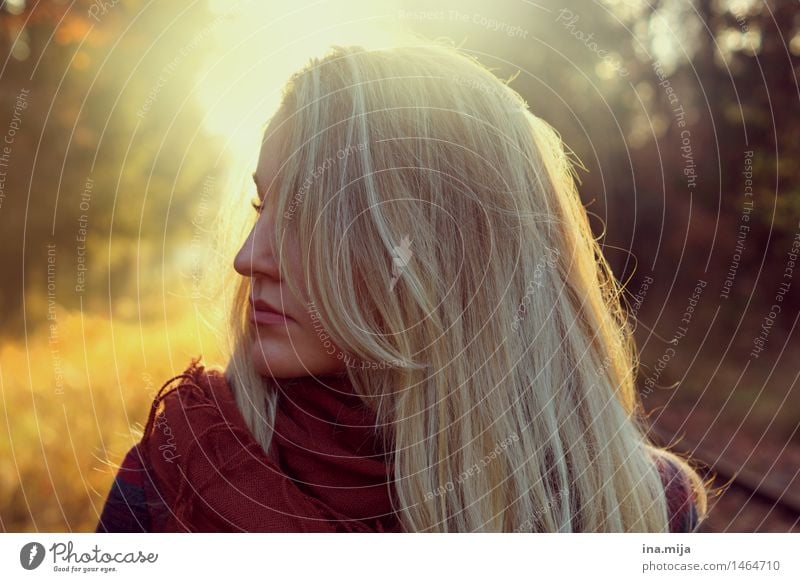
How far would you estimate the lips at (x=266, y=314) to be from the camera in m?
1.23

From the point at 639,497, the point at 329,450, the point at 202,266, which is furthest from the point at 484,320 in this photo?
the point at 202,266

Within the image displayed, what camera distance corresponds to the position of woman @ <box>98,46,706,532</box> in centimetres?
119

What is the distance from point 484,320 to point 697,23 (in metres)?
2.90

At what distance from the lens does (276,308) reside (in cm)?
124

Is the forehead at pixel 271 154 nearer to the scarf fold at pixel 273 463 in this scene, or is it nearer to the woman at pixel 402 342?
the woman at pixel 402 342

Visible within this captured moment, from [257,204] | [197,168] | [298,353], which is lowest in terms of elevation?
[298,353]

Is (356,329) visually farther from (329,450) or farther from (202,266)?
(202,266)

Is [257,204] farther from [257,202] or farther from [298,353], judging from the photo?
[298,353]

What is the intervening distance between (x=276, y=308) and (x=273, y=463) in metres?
0.26

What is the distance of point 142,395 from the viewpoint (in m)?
2.18

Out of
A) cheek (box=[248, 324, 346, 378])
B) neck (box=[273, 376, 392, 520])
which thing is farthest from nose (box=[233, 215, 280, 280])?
neck (box=[273, 376, 392, 520])
